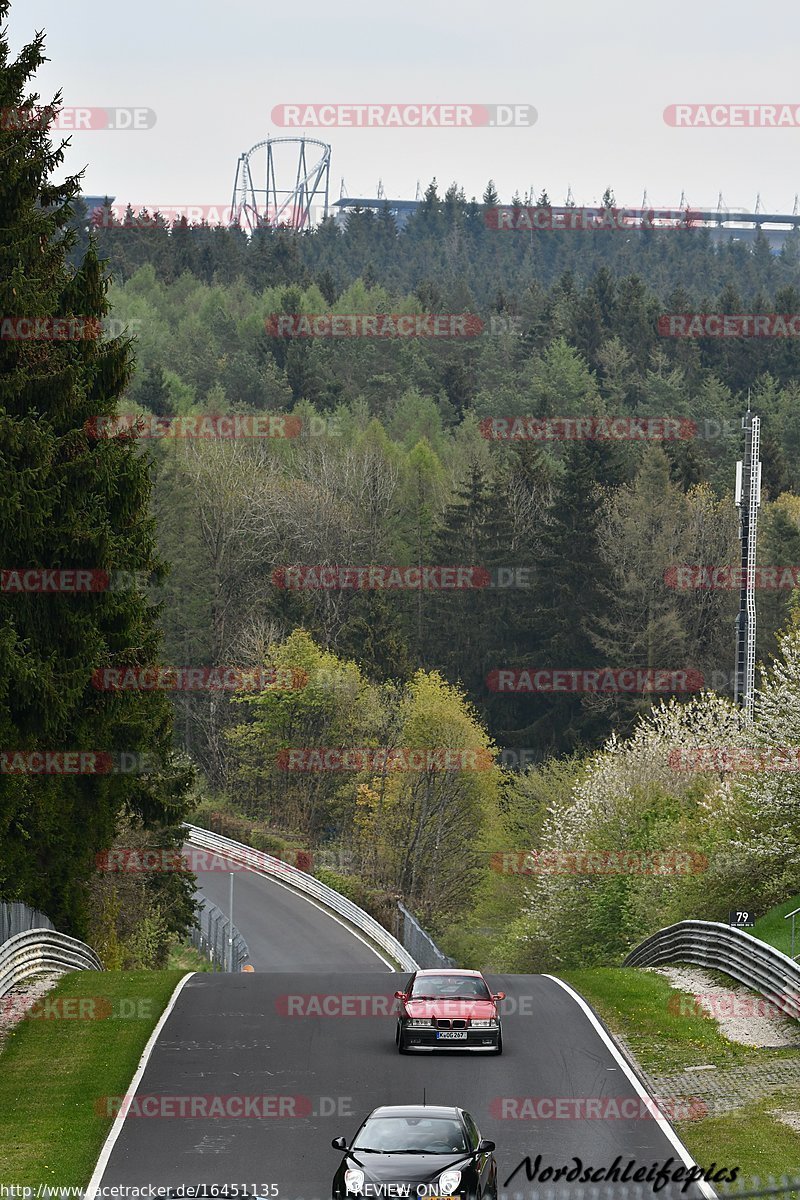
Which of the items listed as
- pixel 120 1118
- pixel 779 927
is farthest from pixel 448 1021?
pixel 779 927

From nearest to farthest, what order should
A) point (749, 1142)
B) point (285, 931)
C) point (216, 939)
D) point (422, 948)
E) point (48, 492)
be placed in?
point (749, 1142) < point (48, 492) < point (216, 939) < point (422, 948) < point (285, 931)

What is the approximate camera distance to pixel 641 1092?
2086 cm

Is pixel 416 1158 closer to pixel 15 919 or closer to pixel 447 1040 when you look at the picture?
pixel 447 1040

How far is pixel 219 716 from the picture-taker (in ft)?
305

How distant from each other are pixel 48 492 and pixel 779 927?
62.7 ft

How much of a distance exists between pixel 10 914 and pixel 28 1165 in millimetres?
10961

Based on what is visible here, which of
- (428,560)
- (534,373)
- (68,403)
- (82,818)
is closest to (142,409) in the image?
(428,560)

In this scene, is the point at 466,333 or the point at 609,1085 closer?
the point at 609,1085

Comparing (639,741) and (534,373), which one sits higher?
(534,373)

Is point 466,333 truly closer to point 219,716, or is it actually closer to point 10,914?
point 219,716

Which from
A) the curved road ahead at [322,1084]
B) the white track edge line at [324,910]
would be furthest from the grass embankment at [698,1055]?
the white track edge line at [324,910]

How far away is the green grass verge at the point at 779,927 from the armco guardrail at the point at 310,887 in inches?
833

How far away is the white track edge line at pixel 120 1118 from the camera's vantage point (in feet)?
53.7

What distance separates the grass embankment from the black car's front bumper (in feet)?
6.99
